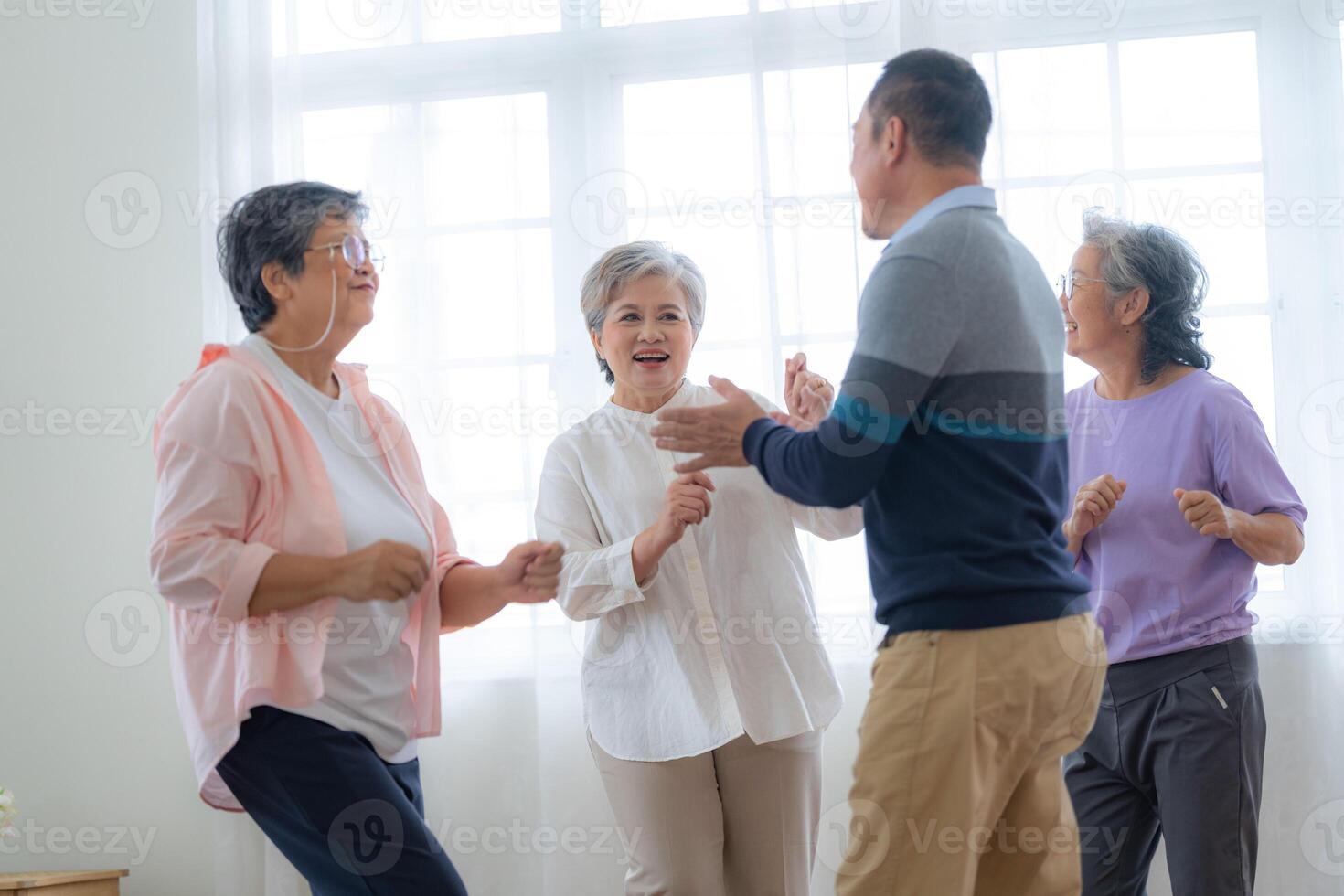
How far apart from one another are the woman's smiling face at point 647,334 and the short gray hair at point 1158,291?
858mm

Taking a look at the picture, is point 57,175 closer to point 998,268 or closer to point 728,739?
point 728,739

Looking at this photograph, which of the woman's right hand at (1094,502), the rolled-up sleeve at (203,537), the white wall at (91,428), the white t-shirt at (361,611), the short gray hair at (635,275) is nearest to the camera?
the rolled-up sleeve at (203,537)

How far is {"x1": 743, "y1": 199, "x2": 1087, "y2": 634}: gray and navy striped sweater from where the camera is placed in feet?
4.79

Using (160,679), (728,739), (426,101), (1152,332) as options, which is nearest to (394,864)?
(728,739)

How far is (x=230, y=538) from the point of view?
1485 millimetres

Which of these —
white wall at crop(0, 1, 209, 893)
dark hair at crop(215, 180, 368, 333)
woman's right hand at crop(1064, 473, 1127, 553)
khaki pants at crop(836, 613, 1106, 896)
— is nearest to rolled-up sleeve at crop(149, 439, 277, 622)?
dark hair at crop(215, 180, 368, 333)

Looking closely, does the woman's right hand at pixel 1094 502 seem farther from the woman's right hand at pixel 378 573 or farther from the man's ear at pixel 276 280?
the man's ear at pixel 276 280

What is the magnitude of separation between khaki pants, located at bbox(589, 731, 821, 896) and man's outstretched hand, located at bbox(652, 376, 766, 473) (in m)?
0.65

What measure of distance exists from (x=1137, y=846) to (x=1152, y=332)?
3.25ft

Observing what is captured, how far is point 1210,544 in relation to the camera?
83.6 inches

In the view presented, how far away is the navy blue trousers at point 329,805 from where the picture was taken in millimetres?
1451

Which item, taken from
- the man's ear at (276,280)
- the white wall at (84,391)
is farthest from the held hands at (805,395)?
the white wall at (84,391)

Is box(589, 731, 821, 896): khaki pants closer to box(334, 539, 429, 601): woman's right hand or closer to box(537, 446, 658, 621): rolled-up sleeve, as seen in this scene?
box(537, 446, 658, 621): rolled-up sleeve

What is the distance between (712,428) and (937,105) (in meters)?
0.55
